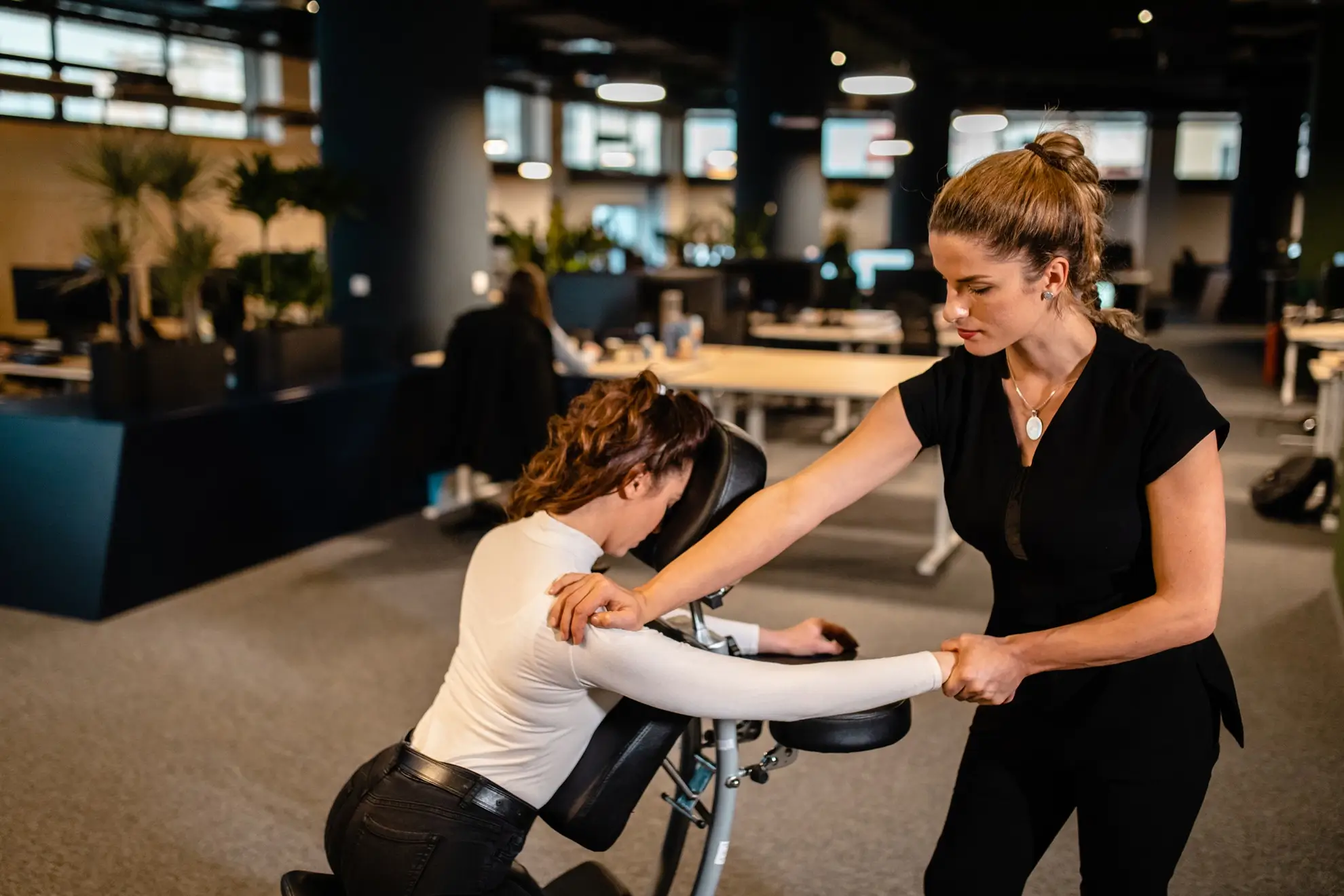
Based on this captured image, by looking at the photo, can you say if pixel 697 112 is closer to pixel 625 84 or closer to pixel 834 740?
pixel 625 84

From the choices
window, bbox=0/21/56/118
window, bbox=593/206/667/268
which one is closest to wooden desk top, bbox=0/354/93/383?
window, bbox=0/21/56/118

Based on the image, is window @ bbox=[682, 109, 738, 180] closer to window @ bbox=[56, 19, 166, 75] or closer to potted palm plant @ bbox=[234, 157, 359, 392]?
window @ bbox=[56, 19, 166, 75]

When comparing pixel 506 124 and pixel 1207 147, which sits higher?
pixel 1207 147

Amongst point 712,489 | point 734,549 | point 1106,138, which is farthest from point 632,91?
point 1106,138

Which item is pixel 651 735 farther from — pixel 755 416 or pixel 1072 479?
pixel 755 416

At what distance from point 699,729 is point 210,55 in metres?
12.9

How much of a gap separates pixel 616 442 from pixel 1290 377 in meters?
9.31

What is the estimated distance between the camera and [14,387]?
7.12 metres

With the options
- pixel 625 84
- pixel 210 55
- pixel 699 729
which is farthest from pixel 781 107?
pixel 699 729

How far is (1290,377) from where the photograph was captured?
960 cm

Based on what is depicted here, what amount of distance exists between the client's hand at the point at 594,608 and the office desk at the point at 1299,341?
21.9 feet

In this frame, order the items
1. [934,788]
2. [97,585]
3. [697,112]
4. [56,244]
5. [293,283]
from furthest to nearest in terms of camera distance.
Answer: [697,112] → [56,244] → [293,283] → [97,585] → [934,788]

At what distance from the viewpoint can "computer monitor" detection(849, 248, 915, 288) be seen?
1003cm

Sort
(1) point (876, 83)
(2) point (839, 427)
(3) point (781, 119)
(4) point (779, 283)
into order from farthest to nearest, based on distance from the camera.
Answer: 1. (1) point (876, 83)
2. (3) point (781, 119)
3. (4) point (779, 283)
4. (2) point (839, 427)
